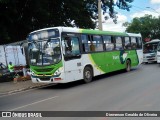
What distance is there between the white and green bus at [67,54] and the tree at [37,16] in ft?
28.8

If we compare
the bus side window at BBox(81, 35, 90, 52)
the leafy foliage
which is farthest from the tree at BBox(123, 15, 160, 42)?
the bus side window at BBox(81, 35, 90, 52)

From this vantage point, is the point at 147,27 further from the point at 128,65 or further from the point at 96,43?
the point at 96,43

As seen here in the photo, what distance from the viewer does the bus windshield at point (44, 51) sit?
14.6 m

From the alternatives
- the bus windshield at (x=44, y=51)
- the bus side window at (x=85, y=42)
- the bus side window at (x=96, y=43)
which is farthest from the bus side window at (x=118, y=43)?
the bus windshield at (x=44, y=51)

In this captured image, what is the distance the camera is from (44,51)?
15.0m

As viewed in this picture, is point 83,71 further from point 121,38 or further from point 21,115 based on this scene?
point 21,115

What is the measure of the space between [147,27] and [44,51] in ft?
195

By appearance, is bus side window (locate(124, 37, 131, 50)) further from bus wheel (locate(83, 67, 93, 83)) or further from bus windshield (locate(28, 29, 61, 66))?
bus windshield (locate(28, 29, 61, 66))

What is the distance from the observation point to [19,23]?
2677 centimetres

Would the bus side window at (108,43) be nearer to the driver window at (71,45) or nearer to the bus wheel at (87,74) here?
the bus wheel at (87,74)

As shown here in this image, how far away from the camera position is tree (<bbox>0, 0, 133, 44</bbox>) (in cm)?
2467

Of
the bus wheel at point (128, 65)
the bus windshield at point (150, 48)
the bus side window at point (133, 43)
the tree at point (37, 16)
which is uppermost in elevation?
the tree at point (37, 16)

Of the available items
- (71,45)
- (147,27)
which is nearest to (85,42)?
(71,45)

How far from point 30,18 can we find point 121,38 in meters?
10.3
